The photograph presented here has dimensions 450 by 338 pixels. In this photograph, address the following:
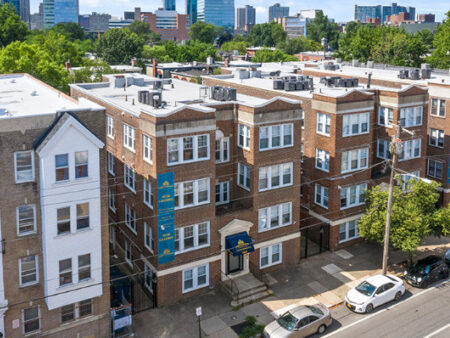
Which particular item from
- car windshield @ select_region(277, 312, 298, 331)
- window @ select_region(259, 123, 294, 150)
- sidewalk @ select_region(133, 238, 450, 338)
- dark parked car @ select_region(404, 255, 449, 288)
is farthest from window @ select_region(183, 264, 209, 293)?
dark parked car @ select_region(404, 255, 449, 288)

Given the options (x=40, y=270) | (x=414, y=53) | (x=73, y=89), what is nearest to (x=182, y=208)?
(x=40, y=270)

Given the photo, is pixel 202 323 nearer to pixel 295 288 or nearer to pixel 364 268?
pixel 295 288

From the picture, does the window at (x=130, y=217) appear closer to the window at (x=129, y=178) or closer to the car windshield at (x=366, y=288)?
the window at (x=129, y=178)

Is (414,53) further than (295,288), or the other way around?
(414,53)

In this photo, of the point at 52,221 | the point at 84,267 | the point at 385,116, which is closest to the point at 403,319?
the point at 385,116

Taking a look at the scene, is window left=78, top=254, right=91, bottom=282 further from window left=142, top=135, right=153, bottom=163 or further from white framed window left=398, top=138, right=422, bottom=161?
white framed window left=398, top=138, right=422, bottom=161

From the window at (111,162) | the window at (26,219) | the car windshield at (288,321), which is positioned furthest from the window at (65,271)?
the window at (111,162)

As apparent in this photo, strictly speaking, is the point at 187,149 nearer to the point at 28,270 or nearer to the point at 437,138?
the point at 28,270
